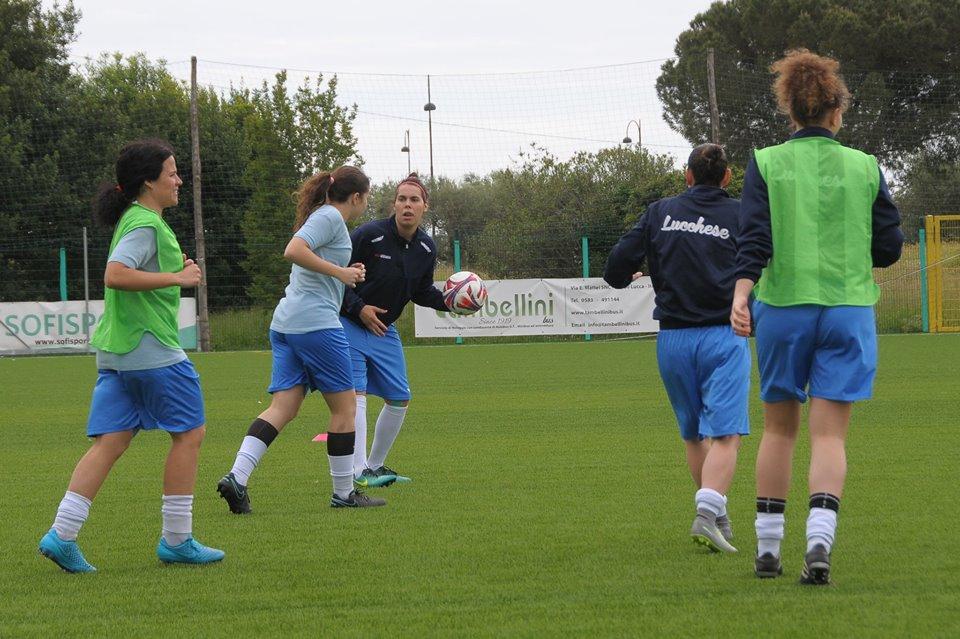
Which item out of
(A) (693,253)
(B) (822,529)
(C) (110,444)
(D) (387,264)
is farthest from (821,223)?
(D) (387,264)

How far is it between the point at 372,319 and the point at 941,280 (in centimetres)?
2179

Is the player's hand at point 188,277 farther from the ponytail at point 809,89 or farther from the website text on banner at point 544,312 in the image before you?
the website text on banner at point 544,312

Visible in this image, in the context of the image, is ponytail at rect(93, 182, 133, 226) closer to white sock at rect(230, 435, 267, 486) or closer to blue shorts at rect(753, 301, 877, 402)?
white sock at rect(230, 435, 267, 486)

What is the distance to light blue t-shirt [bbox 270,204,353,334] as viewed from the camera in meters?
6.59

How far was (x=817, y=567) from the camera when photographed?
4328mm

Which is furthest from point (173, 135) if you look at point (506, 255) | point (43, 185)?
point (506, 255)

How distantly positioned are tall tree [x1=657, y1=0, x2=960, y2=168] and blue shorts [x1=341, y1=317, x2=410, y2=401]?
26484 millimetres

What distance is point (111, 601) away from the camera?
14.9 feet

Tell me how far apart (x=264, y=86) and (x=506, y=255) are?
9273 mm

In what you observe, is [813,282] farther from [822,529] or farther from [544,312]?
[544,312]

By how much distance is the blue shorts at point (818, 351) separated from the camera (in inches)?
173

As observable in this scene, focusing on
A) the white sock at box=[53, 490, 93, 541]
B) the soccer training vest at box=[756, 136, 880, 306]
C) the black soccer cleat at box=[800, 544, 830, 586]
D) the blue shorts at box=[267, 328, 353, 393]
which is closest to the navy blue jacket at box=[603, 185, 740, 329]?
the soccer training vest at box=[756, 136, 880, 306]

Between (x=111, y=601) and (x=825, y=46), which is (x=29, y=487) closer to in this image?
(x=111, y=601)

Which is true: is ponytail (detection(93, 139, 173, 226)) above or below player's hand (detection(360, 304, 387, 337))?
above
